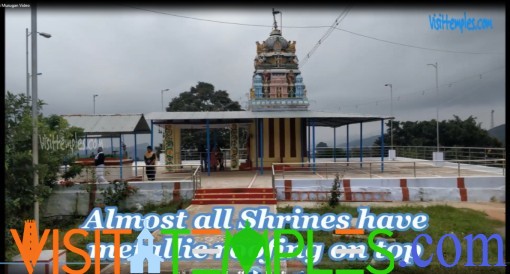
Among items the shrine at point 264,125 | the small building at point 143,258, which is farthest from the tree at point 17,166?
the shrine at point 264,125

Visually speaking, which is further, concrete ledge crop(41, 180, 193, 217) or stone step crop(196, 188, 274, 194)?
concrete ledge crop(41, 180, 193, 217)

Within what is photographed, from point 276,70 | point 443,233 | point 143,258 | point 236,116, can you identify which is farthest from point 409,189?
point 276,70

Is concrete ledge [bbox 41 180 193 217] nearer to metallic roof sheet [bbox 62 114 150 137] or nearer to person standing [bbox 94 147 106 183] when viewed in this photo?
person standing [bbox 94 147 106 183]

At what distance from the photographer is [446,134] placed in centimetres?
4200

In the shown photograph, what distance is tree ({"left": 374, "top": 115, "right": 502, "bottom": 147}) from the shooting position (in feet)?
132

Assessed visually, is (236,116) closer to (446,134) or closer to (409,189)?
(409,189)

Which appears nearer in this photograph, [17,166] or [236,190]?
[17,166]

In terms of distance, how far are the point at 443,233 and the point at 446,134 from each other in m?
37.6

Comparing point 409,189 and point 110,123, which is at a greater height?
point 110,123

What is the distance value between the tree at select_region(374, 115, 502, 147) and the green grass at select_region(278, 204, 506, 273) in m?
30.6

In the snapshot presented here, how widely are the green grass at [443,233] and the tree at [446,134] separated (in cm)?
3056

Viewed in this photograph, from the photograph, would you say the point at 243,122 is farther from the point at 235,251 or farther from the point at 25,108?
the point at 235,251

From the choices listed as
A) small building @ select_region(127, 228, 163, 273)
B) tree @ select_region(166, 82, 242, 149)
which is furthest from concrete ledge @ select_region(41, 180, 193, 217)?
tree @ select_region(166, 82, 242, 149)

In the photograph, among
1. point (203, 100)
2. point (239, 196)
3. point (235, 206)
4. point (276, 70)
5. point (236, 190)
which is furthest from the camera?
point (203, 100)
